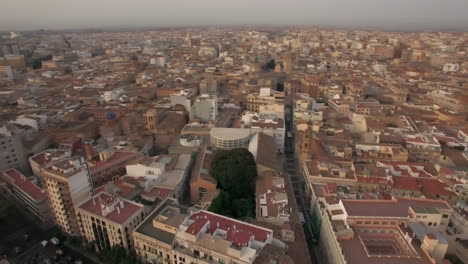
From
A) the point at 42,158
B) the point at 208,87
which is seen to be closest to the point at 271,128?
the point at 42,158

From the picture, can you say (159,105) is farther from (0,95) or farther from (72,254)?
(0,95)

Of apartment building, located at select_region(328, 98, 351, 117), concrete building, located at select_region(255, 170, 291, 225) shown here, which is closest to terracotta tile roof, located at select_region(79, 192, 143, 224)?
concrete building, located at select_region(255, 170, 291, 225)

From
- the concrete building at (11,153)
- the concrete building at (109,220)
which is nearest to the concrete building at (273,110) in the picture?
the concrete building at (109,220)

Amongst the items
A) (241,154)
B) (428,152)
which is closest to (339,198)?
(241,154)

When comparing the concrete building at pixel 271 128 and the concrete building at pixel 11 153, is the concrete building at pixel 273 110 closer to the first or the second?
the concrete building at pixel 271 128

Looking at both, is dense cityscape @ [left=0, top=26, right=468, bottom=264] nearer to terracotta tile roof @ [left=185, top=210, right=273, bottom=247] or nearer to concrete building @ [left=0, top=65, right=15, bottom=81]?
terracotta tile roof @ [left=185, top=210, right=273, bottom=247]

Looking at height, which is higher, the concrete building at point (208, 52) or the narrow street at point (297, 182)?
the concrete building at point (208, 52)

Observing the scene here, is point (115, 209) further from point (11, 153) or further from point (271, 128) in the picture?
point (271, 128)
